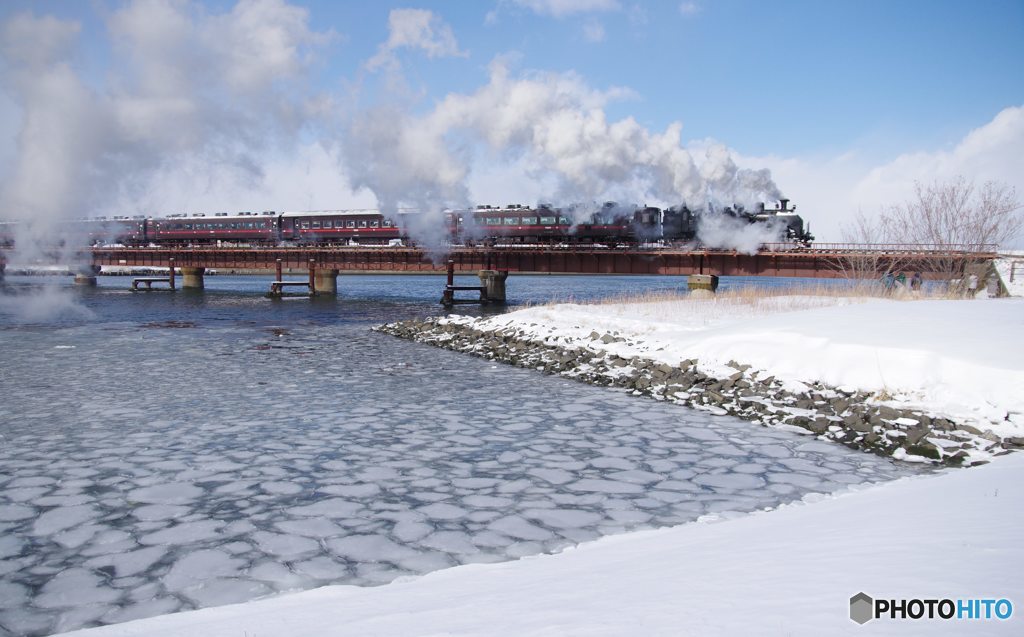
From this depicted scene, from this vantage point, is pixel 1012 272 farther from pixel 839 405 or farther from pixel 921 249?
pixel 839 405

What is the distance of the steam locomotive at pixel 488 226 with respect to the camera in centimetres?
4419

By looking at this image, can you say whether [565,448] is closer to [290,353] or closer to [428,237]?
[290,353]

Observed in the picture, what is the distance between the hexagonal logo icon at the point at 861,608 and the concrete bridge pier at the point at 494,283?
132 feet

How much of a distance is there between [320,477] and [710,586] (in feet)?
14.9

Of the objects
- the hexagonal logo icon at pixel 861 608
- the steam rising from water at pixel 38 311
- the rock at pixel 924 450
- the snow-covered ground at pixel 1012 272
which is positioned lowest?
the steam rising from water at pixel 38 311

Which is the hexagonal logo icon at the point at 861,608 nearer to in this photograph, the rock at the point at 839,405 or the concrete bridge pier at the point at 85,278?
the rock at the point at 839,405

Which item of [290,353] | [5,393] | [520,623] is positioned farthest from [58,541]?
[290,353]

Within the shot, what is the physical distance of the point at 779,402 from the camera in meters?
10.6

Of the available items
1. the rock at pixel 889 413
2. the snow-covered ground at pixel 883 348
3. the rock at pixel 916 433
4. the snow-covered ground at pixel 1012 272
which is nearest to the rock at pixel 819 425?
the rock at pixel 889 413

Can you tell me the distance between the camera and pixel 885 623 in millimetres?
2795

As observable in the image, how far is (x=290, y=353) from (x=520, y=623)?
52.0ft

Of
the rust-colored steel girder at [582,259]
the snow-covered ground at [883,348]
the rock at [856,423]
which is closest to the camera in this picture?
the rock at [856,423]

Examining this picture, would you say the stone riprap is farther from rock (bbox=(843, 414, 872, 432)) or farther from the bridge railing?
the bridge railing

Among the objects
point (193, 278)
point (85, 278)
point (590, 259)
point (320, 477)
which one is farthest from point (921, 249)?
point (85, 278)
